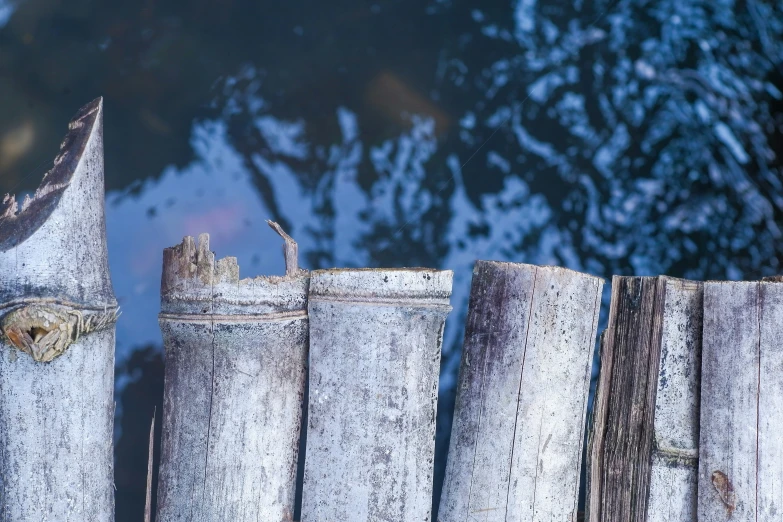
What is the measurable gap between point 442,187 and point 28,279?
1.48 metres

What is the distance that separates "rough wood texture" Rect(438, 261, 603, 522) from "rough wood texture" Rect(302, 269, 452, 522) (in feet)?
0.46

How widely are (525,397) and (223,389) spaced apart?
0.78 meters

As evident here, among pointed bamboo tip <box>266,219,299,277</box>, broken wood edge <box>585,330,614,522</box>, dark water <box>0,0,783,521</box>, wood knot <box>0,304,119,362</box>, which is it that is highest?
dark water <box>0,0,783,521</box>

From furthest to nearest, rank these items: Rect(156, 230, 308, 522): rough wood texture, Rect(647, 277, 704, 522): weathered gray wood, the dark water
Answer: the dark water, Rect(647, 277, 704, 522): weathered gray wood, Rect(156, 230, 308, 522): rough wood texture

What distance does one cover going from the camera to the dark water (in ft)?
7.56

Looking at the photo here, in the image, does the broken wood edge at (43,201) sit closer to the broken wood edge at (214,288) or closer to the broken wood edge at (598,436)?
the broken wood edge at (214,288)

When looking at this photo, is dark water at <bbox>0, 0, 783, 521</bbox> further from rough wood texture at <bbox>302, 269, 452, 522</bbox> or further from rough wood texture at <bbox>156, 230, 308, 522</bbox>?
rough wood texture at <bbox>302, 269, 452, 522</bbox>

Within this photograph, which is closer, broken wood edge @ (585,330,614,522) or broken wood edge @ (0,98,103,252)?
broken wood edge @ (0,98,103,252)

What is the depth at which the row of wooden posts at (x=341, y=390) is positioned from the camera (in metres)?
1.63

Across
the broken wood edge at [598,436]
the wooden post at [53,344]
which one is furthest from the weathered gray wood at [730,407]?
the wooden post at [53,344]

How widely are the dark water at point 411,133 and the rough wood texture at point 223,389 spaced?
1.98ft

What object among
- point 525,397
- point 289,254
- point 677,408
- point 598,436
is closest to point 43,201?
point 289,254

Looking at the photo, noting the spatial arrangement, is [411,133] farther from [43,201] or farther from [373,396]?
[43,201]

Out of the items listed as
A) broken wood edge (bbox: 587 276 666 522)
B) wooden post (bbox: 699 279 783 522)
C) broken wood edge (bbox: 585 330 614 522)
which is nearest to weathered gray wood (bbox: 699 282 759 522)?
wooden post (bbox: 699 279 783 522)
